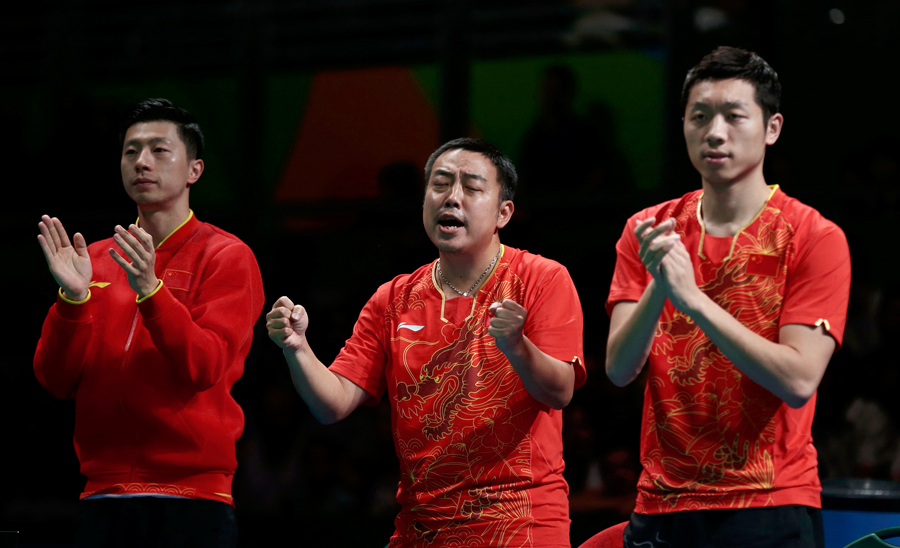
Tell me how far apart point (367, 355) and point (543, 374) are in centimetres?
49

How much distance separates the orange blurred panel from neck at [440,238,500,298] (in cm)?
330

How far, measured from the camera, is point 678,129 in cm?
494

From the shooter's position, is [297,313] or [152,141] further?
[152,141]

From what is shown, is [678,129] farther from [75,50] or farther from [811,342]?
[75,50]

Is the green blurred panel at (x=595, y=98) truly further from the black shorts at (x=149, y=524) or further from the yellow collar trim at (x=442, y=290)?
the black shorts at (x=149, y=524)

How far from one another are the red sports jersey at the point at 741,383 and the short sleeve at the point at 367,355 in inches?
24.9

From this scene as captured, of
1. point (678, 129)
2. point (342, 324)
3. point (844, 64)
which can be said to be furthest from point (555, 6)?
point (342, 324)

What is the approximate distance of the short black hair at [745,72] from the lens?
6.71 ft

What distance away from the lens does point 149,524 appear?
2346 millimetres

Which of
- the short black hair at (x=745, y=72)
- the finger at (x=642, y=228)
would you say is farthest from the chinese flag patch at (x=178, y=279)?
the short black hair at (x=745, y=72)

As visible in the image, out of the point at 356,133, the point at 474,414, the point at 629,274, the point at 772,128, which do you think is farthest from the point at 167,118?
the point at 356,133

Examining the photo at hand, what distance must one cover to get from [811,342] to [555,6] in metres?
3.77

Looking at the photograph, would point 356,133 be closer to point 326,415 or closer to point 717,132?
point 326,415

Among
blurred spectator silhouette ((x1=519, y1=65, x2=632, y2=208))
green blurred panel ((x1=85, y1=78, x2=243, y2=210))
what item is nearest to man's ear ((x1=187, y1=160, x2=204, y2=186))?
blurred spectator silhouette ((x1=519, y1=65, x2=632, y2=208))
